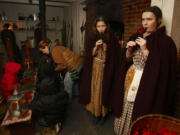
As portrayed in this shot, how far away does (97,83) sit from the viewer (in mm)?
1891

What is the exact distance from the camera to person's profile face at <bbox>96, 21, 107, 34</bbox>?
1.67 metres

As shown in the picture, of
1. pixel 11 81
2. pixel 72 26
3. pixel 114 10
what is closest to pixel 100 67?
pixel 11 81

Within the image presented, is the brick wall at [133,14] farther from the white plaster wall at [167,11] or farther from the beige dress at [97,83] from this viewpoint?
the beige dress at [97,83]

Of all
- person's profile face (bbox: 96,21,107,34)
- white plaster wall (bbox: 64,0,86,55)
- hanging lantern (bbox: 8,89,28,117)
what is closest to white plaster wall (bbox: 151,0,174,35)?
person's profile face (bbox: 96,21,107,34)

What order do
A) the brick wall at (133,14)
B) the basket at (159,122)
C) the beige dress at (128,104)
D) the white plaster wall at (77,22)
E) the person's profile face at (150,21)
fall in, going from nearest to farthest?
the basket at (159,122)
the person's profile face at (150,21)
the beige dress at (128,104)
the brick wall at (133,14)
the white plaster wall at (77,22)

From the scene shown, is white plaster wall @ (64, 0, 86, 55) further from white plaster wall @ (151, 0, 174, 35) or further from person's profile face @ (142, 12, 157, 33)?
person's profile face @ (142, 12, 157, 33)

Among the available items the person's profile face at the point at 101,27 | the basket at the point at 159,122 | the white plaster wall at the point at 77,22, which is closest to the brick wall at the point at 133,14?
the person's profile face at the point at 101,27

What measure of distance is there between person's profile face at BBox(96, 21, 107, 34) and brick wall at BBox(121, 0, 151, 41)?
709 mm

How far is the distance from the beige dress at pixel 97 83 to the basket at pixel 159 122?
0.89m

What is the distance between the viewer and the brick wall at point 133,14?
6.61ft

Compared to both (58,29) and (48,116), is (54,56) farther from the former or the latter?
(58,29)

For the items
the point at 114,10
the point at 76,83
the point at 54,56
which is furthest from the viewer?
the point at 114,10

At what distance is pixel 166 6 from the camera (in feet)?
4.61

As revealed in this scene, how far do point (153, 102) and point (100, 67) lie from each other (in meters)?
0.80
